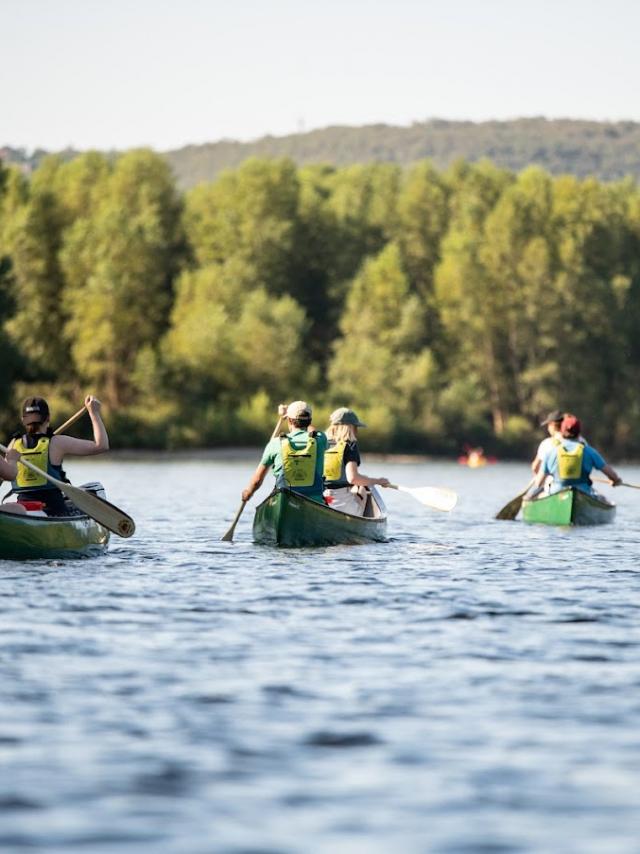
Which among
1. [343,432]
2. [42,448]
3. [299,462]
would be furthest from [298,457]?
[42,448]

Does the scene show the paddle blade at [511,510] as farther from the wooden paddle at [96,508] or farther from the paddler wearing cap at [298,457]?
the wooden paddle at [96,508]

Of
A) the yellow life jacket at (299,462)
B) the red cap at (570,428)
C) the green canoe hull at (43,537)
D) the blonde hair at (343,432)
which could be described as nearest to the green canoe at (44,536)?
the green canoe hull at (43,537)

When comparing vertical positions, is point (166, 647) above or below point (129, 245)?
below

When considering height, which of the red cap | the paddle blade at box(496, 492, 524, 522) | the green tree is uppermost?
the green tree

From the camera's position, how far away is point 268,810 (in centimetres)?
677

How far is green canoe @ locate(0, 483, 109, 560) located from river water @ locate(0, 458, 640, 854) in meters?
0.27

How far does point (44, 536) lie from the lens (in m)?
16.5

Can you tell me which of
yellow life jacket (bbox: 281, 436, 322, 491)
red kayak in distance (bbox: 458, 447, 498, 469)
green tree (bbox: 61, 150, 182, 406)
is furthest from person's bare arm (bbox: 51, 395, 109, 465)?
green tree (bbox: 61, 150, 182, 406)

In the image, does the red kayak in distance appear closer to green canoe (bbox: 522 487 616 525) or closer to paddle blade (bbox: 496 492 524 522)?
paddle blade (bbox: 496 492 524 522)

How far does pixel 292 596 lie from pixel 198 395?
67.5 metres

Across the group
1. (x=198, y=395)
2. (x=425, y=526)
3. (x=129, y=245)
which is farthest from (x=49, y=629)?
(x=129, y=245)

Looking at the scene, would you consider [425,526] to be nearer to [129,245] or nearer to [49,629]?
[49,629]

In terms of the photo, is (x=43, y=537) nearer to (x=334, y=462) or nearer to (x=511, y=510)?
(x=334, y=462)

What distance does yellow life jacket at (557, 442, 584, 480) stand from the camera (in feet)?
76.6
